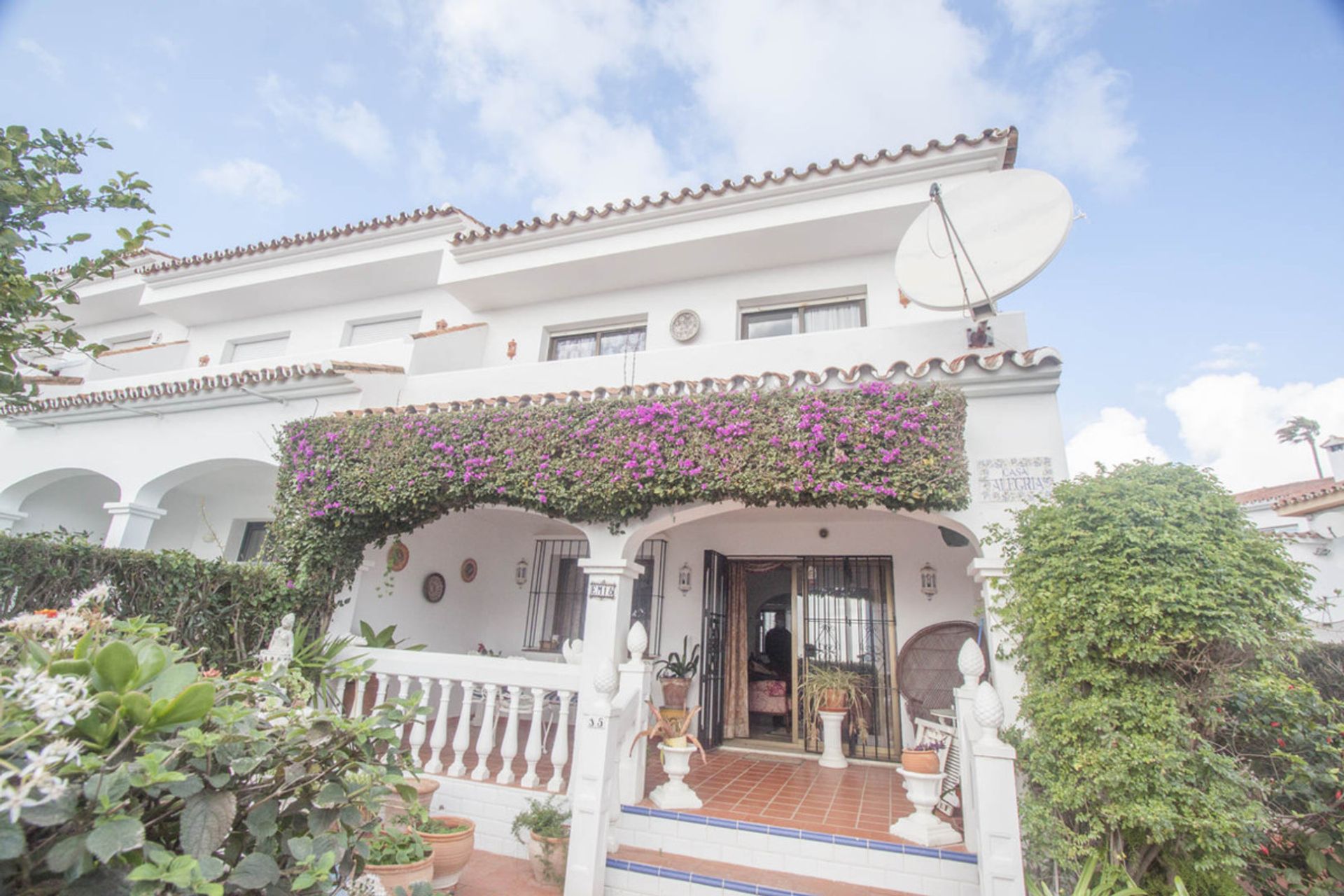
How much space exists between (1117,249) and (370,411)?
999 centimetres

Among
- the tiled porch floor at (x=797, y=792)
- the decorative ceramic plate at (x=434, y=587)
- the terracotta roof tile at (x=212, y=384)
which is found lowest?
the tiled porch floor at (x=797, y=792)

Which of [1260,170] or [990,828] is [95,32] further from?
[1260,170]

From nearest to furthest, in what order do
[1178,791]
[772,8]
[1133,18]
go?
[1178,791]
[1133,18]
[772,8]

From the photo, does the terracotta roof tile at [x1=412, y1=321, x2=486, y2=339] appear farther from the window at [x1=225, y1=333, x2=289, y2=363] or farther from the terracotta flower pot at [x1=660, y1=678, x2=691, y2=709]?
the terracotta flower pot at [x1=660, y1=678, x2=691, y2=709]

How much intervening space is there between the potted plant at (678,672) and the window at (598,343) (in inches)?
179

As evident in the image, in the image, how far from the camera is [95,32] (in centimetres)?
546

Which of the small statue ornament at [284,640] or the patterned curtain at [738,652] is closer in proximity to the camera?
the small statue ornament at [284,640]

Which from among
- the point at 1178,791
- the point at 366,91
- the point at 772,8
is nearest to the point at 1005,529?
the point at 1178,791

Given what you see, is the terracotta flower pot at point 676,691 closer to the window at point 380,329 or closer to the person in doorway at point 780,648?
the person in doorway at point 780,648

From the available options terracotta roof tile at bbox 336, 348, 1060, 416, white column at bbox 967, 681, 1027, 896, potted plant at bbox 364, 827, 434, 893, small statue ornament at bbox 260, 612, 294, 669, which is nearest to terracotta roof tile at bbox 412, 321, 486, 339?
terracotta roof tile at bbox 336, 348, 1060, 416

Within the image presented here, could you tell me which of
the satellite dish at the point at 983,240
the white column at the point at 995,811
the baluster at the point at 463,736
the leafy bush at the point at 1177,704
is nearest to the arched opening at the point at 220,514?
the baluster at the point at 463,736

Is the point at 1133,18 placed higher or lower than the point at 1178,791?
higher

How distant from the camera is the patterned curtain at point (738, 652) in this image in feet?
28.5

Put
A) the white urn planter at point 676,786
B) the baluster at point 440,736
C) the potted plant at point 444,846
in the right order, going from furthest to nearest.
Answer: the baluster at point 440,736 < the white urn planter at point 676,786 < the potted plant at point 444,846
